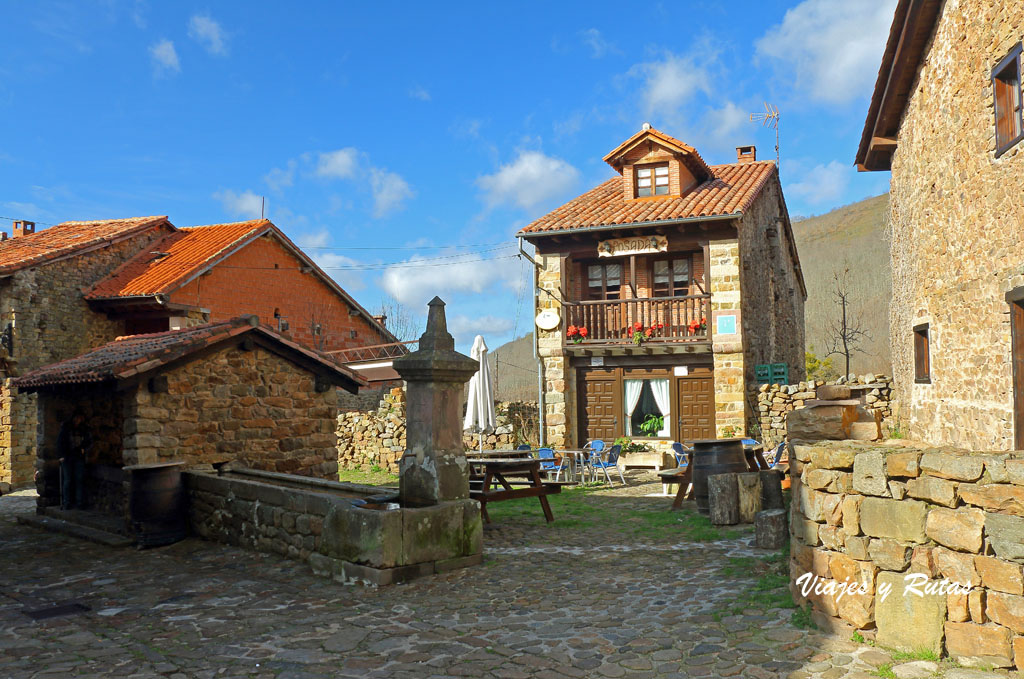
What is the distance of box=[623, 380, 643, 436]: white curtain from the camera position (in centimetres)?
1641

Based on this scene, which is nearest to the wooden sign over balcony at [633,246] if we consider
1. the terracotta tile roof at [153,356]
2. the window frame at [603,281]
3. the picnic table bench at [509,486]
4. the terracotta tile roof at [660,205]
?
the terracotta tile roof at [660,205]

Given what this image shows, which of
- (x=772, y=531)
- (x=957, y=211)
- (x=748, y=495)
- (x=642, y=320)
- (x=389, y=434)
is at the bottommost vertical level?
(x=772, y=531)

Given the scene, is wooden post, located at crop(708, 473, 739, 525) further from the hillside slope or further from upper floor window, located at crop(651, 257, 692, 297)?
the hillside slope

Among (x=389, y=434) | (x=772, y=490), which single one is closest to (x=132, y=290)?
(x=389, y=434)

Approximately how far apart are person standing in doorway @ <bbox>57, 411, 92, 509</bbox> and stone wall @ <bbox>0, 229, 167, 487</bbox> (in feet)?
20.5

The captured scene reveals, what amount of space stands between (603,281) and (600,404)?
280 centimetres

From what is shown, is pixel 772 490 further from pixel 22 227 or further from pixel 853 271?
pixel 853 271

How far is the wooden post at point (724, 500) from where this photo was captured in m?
7.91

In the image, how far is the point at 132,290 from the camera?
17.1m

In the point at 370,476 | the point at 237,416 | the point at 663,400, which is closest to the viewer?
the point at 237,416

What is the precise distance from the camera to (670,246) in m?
16.0

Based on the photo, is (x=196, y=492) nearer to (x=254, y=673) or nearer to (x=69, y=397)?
(x=69, y=397)

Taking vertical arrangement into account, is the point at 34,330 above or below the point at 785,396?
above

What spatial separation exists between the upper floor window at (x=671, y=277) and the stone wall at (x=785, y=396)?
9.21 feet
